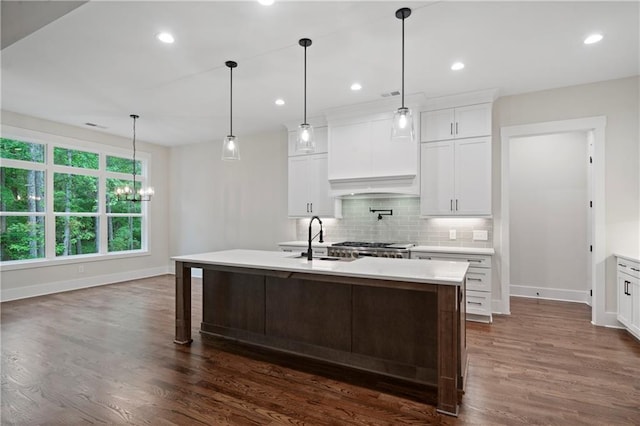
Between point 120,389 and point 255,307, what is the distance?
125 centimetres

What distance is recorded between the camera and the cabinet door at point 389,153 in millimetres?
4684

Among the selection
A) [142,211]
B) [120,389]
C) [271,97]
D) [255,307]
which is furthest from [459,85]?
[142,211]

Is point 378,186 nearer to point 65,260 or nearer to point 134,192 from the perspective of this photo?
point 134,192

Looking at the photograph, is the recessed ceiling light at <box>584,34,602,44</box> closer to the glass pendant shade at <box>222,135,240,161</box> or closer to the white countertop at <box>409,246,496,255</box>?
the white countertop at <box>409,246,496,255</box>

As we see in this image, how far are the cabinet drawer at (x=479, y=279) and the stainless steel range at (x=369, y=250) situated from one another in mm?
826

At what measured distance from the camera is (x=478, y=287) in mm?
4242

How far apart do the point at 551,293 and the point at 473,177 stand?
8.67 ft

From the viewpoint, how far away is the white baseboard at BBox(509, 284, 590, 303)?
5.25m

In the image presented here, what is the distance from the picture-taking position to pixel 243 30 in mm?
2957

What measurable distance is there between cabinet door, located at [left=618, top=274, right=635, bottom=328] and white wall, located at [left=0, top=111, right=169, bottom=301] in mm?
7991

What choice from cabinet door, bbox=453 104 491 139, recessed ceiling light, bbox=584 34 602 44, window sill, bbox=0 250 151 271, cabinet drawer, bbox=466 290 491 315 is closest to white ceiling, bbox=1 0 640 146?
recessed ceiling light, bbox=584 34 602 44

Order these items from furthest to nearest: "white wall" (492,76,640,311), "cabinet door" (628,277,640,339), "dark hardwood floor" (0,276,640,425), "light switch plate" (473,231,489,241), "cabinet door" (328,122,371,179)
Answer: "cabinet door" (328,122,371,179) < "light switch plate" (473,231,489,241) < "white wall" (492,76,640,311) < "cabinet door" (628,277,640,339) < "dark hardwood floor" (0,276,640,425)

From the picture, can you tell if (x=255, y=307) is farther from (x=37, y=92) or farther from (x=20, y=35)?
(x=37, y=92)

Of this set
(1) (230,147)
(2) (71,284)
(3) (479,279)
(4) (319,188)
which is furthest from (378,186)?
(2) (71,284)
